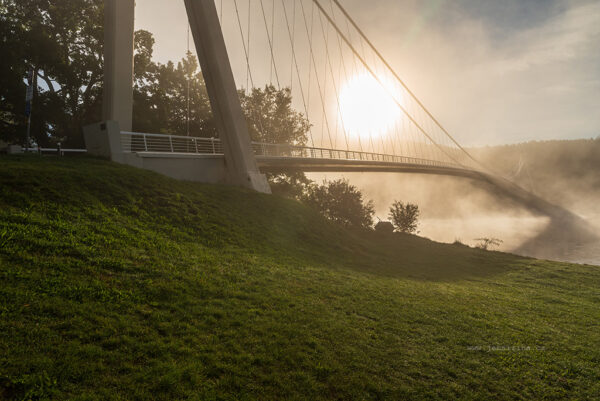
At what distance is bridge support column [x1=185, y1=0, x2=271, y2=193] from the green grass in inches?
283

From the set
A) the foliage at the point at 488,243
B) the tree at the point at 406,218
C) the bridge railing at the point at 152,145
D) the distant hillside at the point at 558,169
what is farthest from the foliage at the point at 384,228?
the distant hillside at the point at 558,169

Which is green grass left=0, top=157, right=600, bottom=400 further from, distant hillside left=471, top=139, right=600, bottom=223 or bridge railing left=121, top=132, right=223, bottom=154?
distant hillside left=471, top=139, right=600, bottom=223

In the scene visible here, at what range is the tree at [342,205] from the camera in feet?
88.6

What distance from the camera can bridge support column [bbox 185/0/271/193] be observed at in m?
18.3

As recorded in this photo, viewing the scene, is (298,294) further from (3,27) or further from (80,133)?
(3,27)

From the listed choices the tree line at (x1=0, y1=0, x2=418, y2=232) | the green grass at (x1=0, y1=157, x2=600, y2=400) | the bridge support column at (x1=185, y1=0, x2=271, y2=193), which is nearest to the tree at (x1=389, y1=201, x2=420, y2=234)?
the tree line at (x1=0, y1=0, x2=418, y2=232)

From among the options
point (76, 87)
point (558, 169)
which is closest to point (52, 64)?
point (76, 87)

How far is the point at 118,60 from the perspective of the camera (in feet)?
53.8

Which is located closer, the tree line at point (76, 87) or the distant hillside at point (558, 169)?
the tree line at point (76, 87)

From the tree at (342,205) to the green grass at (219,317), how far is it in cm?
1462

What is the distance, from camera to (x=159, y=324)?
17.1 feet

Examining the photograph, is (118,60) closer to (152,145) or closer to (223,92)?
(152,145)

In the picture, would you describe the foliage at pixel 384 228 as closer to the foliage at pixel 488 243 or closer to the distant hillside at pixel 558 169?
the foliage at pixel 488 243

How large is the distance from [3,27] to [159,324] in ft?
91.4
